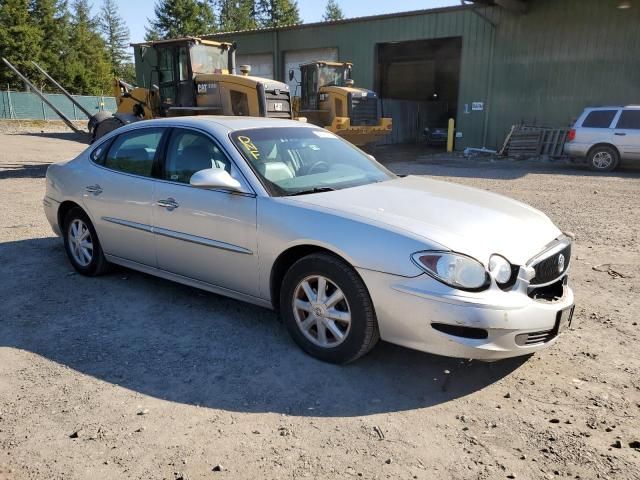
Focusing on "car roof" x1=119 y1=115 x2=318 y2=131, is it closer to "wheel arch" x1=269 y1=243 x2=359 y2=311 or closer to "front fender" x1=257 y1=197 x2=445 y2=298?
"front fender" x1=257 y1=197 x2=445 y2=298

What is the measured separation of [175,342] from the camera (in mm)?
3676

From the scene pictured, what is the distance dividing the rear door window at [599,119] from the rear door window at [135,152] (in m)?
14.0

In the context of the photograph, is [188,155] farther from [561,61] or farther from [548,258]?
[561,61]

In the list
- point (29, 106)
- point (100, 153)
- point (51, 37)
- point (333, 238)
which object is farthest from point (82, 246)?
point (51, 37)

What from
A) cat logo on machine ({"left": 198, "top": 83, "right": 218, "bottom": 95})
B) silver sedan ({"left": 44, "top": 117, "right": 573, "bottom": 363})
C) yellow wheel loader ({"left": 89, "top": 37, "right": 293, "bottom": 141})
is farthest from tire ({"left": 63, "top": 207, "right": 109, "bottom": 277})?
cat logo on machine ({"left": 198, "top": 83, "right": 218, "bottom": 95})

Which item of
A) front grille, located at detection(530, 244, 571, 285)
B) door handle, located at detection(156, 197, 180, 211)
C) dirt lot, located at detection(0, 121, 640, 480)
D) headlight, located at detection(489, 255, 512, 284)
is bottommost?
dirt lot, located at detection(0, 121, 640, 480)

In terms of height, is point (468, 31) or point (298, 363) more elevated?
point (468, 31)

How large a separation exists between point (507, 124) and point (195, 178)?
19101mm

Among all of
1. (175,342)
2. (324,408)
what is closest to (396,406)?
(324,408)

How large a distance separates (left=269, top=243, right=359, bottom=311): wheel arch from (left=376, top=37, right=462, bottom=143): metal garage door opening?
2146 centimetres

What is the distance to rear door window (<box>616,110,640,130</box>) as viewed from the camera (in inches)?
556

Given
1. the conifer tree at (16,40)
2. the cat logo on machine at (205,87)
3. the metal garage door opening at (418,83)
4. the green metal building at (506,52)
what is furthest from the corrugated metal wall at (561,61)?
the conifer tree at (16,40)

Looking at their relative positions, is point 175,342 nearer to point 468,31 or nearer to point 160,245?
point 160,245

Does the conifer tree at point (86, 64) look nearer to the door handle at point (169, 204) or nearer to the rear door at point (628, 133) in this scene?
the rear door at point (628, 133)
